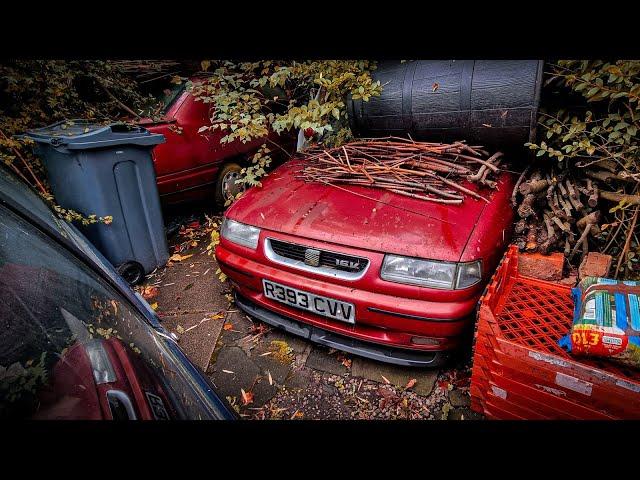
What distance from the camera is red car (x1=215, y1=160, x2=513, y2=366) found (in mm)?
2027

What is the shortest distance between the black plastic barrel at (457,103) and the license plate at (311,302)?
1950 millimetres

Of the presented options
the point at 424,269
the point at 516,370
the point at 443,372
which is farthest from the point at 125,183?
the point at 516,370

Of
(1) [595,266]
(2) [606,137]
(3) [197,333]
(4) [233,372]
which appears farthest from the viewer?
(3) [197,333]

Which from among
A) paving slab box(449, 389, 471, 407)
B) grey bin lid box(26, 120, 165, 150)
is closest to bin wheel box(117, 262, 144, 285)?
grey bin lid box(26, 120, 165, 150)

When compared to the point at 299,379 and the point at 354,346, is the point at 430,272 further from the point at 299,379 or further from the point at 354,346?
the point at 299,379

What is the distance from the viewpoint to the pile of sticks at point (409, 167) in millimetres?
2543

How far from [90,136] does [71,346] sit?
8.99ft

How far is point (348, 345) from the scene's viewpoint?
2352 millimetres

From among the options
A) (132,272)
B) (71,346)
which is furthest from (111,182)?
(71,346)

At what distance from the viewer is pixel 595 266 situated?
Result: 230 centimetres

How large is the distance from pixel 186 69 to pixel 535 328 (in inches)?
218

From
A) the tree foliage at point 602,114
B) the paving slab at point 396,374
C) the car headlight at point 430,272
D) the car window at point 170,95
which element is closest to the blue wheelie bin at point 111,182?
the car window at point 170,95

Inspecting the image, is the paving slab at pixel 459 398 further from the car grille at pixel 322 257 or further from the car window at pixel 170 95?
the car window at pixel 170 95

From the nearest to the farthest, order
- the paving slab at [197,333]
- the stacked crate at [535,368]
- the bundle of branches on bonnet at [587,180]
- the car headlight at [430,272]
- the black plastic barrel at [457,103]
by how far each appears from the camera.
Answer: the stacked crate at [535,368]
the car headlight at [430,272]
the bundle of branches on bonnet at [587,180]
the paving slab at [197,333]
the black plastic barrel at [457,103]
